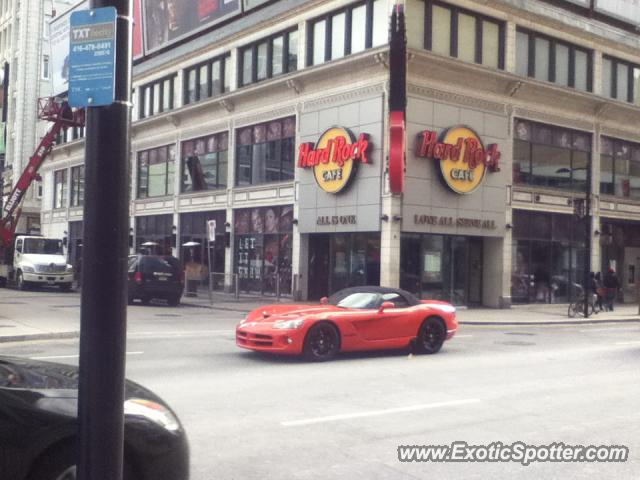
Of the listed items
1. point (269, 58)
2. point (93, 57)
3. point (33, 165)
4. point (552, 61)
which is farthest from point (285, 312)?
point (33, 165)

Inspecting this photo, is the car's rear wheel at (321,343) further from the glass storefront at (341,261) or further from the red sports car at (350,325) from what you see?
the glass storefront at (341,261)

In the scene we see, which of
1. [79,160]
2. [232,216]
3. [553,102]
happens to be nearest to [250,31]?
[232,216]

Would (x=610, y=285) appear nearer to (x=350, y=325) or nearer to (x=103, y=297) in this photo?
(x=350, y=325)

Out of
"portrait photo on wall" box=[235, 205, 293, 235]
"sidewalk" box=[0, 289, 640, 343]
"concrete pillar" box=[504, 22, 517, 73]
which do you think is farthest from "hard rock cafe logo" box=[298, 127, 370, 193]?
"concrete pillar" box=[504, 22, 517, 73]

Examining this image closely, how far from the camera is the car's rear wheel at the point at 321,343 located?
12.7 m

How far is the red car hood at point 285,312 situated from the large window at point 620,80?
2677cm

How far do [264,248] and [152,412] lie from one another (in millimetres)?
29750

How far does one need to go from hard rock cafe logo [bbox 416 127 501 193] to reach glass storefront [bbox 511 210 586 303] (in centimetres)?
314

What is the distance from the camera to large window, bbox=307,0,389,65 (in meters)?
28.3

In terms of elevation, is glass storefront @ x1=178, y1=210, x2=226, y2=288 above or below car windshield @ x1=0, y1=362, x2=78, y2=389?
above

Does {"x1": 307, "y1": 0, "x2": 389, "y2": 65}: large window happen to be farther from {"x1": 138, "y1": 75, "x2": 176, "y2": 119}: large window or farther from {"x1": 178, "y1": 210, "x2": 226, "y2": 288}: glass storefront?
{"x1": 138, "y1": 75, "x2": 176, "y2": 119}: large window

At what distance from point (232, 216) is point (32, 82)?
39460 mm

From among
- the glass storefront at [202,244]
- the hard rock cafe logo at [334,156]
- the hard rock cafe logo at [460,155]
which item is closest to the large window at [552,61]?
the hard rock cafe logo at [460,155]

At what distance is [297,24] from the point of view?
32.3 m
